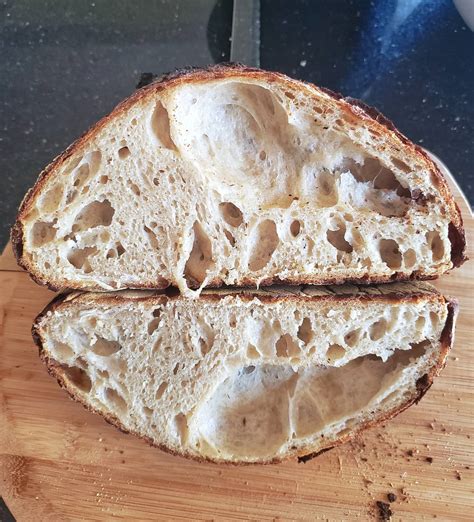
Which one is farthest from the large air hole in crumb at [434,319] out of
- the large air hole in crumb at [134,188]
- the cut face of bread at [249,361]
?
the large air hole in crumb at [134,188]

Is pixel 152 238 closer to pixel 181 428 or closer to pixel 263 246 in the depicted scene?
pixel 263 246

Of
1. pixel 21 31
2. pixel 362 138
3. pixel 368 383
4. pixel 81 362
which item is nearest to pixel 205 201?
pixel 362 138

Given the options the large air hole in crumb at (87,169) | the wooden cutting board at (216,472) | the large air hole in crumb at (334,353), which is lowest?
the wooden cutting board at (216,472)

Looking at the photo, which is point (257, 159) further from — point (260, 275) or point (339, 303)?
point (339, 303)

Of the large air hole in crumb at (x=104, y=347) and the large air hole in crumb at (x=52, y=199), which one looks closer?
the large air hole in crumb at (x=52, y=199)

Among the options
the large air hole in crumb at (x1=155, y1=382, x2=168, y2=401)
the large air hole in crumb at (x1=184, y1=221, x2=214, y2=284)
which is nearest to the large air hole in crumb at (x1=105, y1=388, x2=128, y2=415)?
the large air hole in crumb at (x1=155, y1=382, x2=168, y2=401)

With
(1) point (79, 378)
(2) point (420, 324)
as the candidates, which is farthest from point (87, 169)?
(2) point (420, 324)

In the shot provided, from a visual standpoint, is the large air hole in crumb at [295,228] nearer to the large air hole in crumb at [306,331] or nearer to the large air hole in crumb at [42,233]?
the large air hole in crumb at [306,331]
